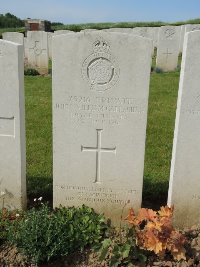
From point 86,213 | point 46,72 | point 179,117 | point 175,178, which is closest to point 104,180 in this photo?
point 86,213

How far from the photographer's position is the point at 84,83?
3467 millimetres

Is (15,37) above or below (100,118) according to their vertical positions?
above

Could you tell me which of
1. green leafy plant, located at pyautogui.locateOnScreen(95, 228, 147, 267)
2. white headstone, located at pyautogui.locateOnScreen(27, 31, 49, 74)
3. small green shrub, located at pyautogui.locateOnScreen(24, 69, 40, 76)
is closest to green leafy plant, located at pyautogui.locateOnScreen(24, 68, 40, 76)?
small green shrub, located at pyautogui.locateOnScreen(24, 69, 40, 76)

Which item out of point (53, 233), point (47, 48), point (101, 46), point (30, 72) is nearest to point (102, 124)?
point (101, 46)

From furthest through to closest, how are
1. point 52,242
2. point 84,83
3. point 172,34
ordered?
1. point 172,34
2. point 84,83
3. point 52,242

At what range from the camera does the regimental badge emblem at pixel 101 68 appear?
11.1 feet

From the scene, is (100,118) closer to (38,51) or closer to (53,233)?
(53,233)

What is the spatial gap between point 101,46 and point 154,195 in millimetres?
1919

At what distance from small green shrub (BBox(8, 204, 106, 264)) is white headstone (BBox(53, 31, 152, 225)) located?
32 cm

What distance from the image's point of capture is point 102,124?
3.60m

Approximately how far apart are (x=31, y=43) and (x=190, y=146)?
1060 cm

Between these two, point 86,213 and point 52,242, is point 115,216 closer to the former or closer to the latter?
point 86,213

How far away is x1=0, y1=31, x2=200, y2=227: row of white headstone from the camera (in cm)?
336

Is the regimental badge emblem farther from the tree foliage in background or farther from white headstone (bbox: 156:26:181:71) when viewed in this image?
the tree foliage in background
